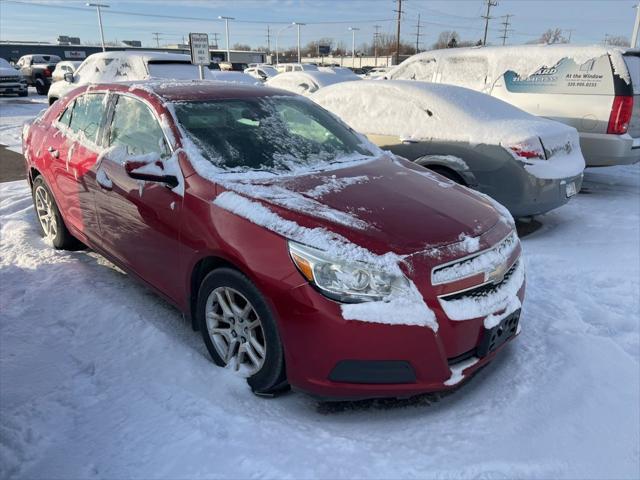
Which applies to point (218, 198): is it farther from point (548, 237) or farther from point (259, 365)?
point (548, 237)

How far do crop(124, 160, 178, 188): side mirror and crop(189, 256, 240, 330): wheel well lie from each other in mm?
513

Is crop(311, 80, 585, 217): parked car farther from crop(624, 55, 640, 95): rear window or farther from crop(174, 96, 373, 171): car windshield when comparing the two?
crop(624, 55, 640, 95): rear window

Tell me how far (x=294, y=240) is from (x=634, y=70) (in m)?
6.65

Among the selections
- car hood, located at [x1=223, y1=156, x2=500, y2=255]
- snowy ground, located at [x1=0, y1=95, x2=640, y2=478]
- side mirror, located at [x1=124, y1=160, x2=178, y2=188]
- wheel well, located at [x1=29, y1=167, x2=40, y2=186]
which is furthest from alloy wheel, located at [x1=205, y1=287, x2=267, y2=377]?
wheel well, located at [x1=29, y1=167, x2=40, y2=186]

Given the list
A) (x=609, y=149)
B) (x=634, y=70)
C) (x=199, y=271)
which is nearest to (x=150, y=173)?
(x=199, y=271)

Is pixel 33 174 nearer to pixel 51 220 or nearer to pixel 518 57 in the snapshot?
pixel 51 220

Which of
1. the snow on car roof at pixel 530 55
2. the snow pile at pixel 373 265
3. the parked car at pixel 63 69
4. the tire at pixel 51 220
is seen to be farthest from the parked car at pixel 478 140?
the parked car at pixel 63 69

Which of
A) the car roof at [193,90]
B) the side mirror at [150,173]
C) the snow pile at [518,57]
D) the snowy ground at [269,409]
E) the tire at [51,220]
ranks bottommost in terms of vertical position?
the snowy ground at [269,409]

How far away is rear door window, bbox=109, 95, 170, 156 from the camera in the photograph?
3.23 m

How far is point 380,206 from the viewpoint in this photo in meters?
2.73

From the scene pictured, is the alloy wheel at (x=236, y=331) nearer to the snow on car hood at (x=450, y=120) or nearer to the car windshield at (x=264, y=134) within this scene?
the car windshield at (x=264, y=134)

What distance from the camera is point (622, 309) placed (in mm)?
3576

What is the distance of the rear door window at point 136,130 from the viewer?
3225 millimetres

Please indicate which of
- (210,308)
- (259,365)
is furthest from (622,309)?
(210,308)
